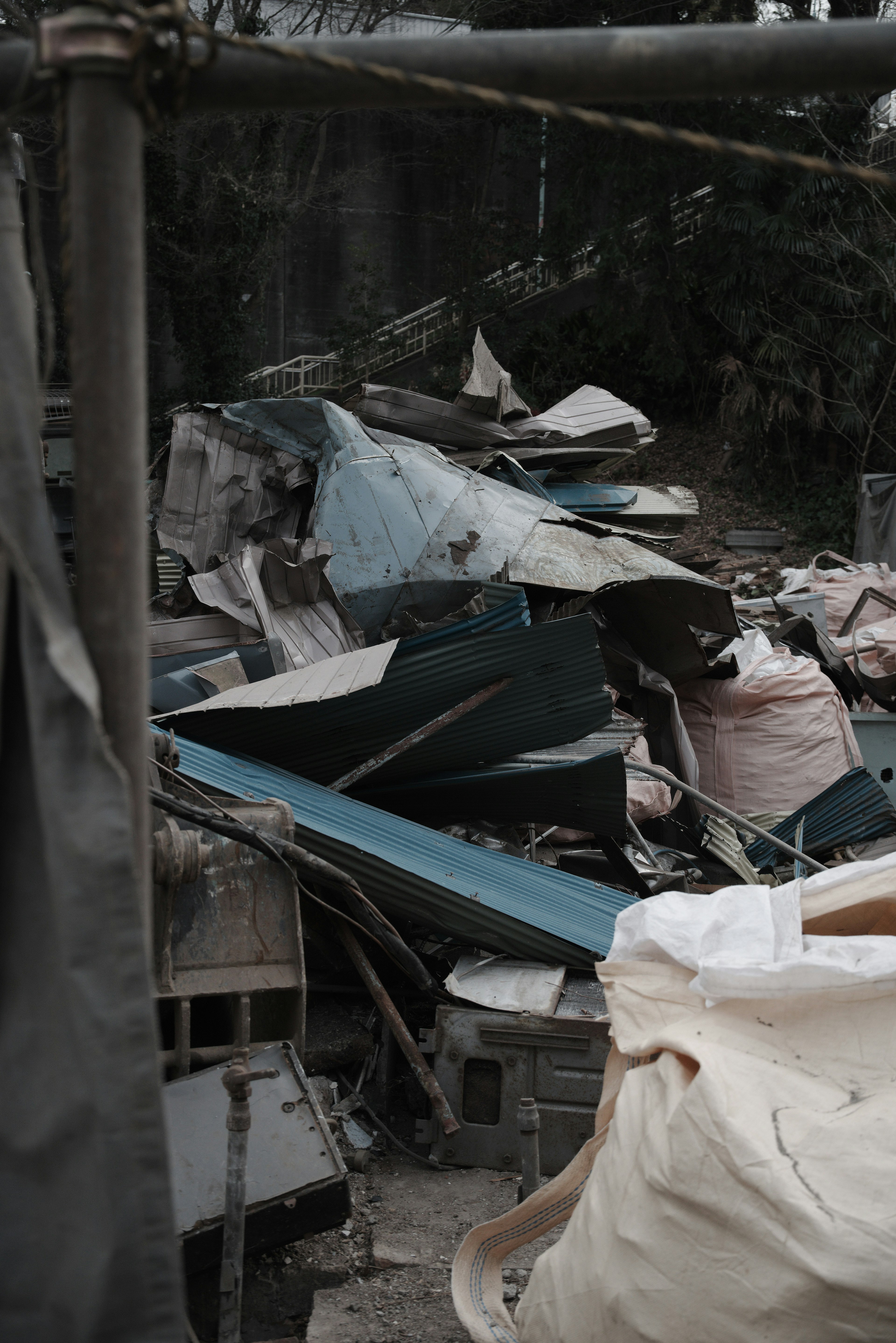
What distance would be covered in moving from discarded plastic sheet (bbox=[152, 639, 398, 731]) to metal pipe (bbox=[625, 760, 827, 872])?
1413 mm

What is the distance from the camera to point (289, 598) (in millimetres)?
5715

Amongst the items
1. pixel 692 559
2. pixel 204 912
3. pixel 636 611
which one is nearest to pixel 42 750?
pixel 204 912

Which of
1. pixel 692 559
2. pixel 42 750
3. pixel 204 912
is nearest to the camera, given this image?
pixel 42 750

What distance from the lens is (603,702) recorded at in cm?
466

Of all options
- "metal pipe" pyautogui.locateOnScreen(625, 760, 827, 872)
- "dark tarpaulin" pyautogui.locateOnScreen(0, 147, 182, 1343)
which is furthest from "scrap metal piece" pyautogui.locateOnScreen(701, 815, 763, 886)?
"dark tarpaulin" pyautogui.locateOnScreen(0, 147, 182, 1343)

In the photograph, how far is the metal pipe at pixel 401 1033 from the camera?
3314mm

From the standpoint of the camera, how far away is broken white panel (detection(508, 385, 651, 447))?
8.24m

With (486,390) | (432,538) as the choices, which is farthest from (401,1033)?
(486,390)

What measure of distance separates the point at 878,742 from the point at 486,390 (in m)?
4.04

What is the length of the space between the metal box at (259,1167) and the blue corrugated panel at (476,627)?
2121 mm

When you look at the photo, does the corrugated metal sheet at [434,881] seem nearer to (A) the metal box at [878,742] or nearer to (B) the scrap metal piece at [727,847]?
(B) the scrap metal piece at [727,847]

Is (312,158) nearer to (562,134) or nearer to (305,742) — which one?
(562,134)

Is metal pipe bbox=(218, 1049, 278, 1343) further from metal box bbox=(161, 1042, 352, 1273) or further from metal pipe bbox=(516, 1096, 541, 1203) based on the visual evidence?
metal pipe bbox=(516, 1096, 541, 1203)

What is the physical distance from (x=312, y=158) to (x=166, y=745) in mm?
17626
